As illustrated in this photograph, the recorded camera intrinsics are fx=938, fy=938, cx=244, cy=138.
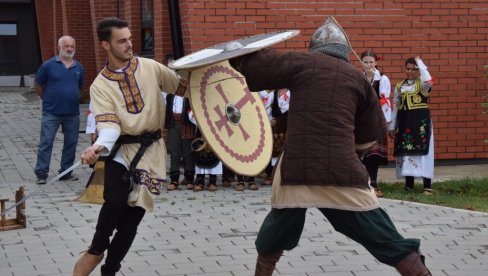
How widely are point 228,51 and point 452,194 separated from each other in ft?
18.9

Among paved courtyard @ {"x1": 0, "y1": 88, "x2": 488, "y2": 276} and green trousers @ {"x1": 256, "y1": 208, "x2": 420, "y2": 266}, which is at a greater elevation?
green trousers @ {"x1": 256, "y1": 208, "x2": 420, "y2": 266}

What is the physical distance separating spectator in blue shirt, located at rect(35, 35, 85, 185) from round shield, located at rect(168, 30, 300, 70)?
6.26 metres

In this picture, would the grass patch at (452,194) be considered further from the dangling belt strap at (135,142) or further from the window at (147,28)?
the window at (147,28)

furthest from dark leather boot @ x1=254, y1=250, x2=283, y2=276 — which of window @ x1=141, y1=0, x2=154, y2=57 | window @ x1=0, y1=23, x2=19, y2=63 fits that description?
window @ x1=0, y1=23, x2=19, y2=63

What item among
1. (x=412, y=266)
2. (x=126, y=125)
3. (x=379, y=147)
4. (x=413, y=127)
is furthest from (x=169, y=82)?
(x=413, y=127)

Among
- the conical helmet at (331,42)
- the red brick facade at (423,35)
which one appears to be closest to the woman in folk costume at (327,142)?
the conical helmet at (331,42)

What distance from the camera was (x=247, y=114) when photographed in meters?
5.89

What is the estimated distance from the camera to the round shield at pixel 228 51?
17.3 feet

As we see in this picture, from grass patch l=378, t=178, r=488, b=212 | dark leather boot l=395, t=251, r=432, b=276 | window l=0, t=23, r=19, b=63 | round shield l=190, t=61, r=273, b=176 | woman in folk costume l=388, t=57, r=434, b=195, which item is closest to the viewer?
dark leather boot l=395, t=251, r=432, b=276

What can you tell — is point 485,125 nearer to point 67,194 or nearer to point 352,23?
point 352,23

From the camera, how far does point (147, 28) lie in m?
15.1

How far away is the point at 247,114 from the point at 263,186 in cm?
514

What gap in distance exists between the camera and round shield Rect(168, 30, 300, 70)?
5.27 meters

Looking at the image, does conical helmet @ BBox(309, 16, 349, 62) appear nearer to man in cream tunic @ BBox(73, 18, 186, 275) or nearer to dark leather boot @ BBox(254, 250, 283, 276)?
man in cream tunic @ BBox(73, 18, 186, 275)
